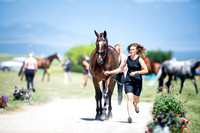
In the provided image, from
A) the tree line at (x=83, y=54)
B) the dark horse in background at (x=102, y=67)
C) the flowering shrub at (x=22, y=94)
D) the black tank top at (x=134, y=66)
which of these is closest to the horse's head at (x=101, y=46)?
the dark horse in background at (x=102, y=67)

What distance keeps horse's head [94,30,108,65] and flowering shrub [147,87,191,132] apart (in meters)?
2.19

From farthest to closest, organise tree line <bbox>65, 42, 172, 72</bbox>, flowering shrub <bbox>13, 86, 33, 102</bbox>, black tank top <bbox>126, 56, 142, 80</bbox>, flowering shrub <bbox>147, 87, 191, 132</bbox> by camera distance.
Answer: tree line <bbox>65, 42, 172, 72</bbox>
flowering shrub <bbox>13, 86, 33, 102</bbox>
black tank top <bbox>126, 56, 142, 80</bbox>
flowering shrub <bbox>147, 87, 191, 132</bbox>

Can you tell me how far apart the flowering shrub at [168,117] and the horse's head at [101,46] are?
2187 millimetres

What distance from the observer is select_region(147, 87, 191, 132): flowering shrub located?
5660 mm

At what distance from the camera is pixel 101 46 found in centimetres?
786

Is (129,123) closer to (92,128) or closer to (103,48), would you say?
(92,128)

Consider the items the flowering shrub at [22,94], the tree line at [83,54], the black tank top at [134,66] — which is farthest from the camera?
the tree line at [83,54]

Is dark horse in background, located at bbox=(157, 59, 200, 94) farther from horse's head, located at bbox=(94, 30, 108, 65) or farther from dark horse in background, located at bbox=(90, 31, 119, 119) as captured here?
horse's head, located at bbox=(94, 30, 108, 65)

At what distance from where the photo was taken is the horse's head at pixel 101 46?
7748 mm

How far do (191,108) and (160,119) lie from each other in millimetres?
5352

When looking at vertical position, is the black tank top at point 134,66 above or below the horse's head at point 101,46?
below

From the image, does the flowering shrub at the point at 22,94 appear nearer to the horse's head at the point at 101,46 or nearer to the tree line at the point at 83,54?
the horse's head at the point at 101,46

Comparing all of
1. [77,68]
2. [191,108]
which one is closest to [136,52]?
[191,108]

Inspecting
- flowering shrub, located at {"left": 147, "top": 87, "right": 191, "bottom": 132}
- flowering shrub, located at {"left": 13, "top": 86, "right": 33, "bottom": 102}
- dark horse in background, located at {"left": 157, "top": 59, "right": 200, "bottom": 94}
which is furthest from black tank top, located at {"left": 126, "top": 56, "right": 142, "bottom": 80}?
dark horse in background, located at {"left": 157, "top": 59, "right": 200, "bottom": 94}
